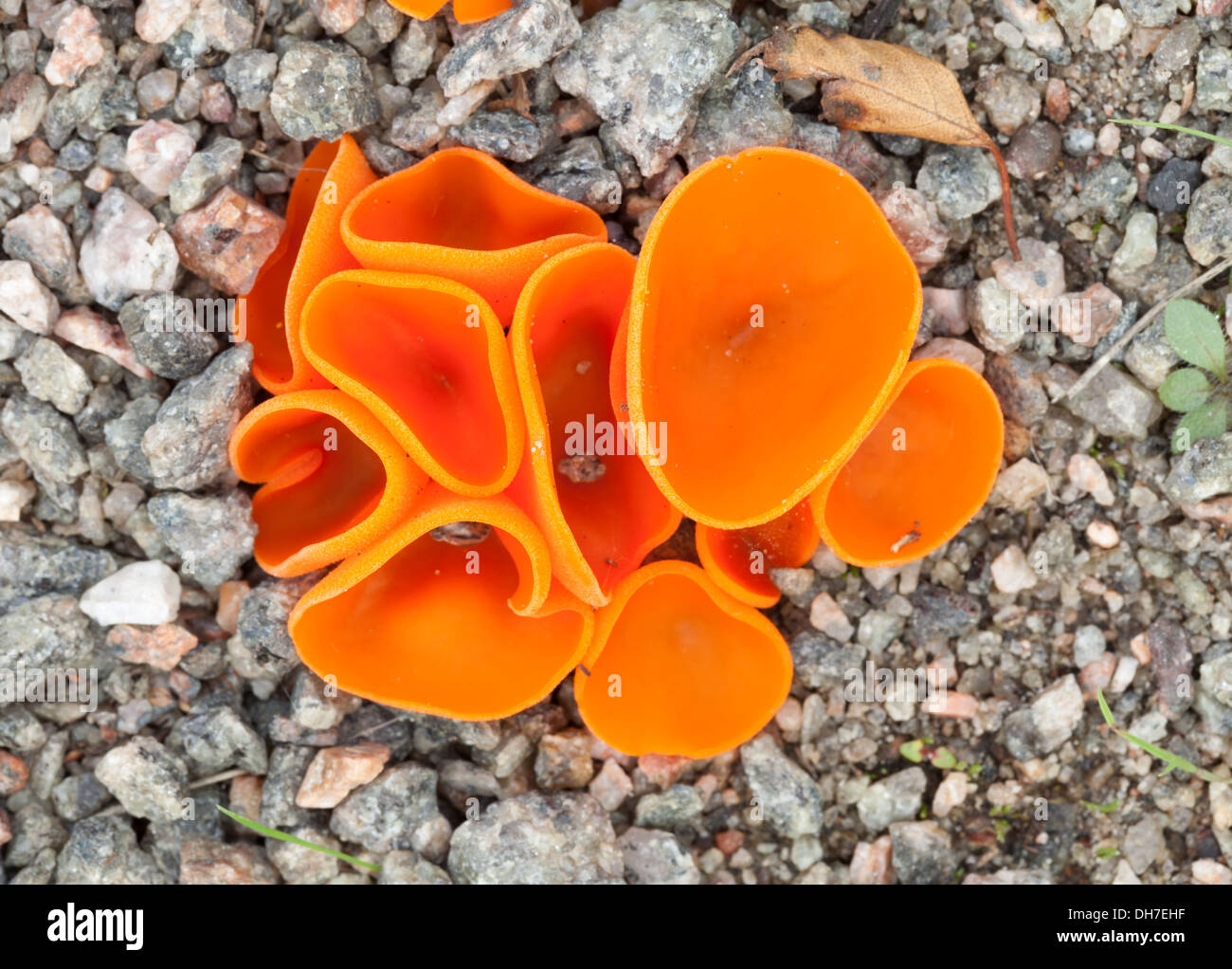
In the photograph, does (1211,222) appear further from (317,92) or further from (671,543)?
(317,92)

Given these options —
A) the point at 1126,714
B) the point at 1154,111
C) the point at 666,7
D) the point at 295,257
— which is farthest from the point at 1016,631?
the point at 295,257

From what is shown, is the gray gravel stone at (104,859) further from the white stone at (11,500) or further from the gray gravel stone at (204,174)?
the gray gravel stone at (204,174)

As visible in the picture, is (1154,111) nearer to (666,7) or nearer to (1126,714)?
(666,7)

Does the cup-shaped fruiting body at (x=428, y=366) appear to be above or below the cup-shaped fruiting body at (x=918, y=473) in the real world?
above

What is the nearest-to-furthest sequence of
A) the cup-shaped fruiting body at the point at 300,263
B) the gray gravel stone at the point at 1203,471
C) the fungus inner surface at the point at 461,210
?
the cup-shaped fruiting body at the point at 300,263 < the fungus inner surface at the point at 461,210 < the gray gravel stone at the point at 1203,471

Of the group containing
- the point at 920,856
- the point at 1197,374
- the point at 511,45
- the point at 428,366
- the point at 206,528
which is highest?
the point at 511,45

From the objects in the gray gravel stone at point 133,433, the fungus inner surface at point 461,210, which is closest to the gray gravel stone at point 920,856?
the fungus inner surface at point 461,210

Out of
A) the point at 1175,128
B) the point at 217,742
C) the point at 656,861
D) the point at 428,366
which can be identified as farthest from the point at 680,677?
the point at 1175,128

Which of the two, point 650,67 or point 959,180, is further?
point 959,180
